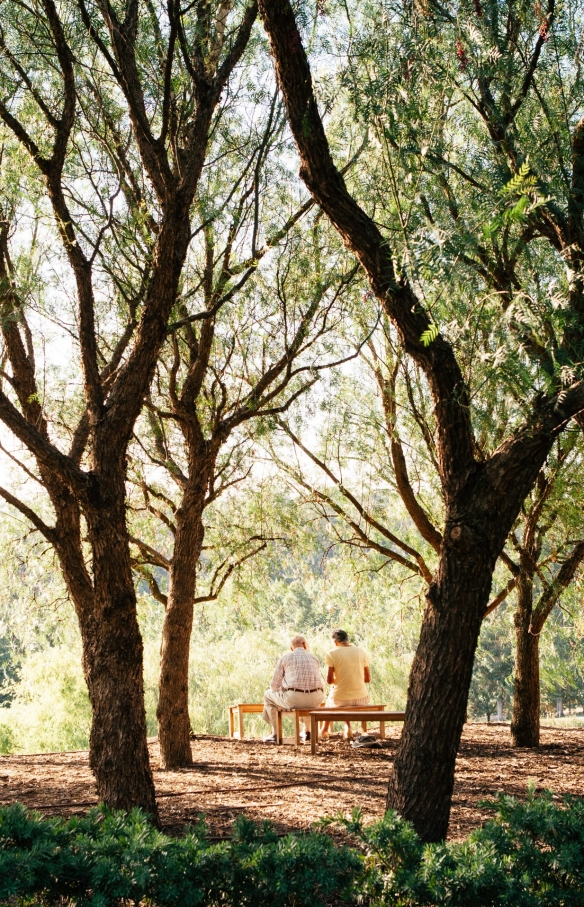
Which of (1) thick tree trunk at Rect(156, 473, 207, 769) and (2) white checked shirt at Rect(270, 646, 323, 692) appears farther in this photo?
(2) white checked shirt at Rect(270, 646, 323, 692)

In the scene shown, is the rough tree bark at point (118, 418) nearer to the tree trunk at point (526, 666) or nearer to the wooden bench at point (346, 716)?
the wooden bench at point (346, 716)

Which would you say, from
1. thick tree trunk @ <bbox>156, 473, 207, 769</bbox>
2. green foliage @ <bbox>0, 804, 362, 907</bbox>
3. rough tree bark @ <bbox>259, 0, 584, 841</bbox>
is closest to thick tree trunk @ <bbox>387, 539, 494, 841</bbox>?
rough tree bark @ <bbox>259, 0, 584, 841</bbox>

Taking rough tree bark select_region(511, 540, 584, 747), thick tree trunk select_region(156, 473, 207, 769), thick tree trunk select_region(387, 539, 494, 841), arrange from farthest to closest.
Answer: rough tree bark select_region(511, 540, 584, 747), thick tree trunk select_region(156, 473, 207, 769), thick tree trunk select_region(387, 539, 494, 841)

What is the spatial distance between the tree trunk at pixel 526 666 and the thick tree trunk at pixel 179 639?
3.51m

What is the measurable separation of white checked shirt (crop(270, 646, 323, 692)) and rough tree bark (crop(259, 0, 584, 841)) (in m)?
5.13

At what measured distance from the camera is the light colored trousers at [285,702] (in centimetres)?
967

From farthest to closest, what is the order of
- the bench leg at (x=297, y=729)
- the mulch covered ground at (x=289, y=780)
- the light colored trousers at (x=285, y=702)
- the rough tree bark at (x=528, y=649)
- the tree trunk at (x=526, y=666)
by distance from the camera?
the light colored trousers at (x=285, y=702) → the bench leg at (x=297, y=729) → the tree trunk at (x=526, y=666) → the rough tree bark at (x=528, y=649) → the mulch covered ground at (x=289, y=780)

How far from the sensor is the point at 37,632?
1145cm

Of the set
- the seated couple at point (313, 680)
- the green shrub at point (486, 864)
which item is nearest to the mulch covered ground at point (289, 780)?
the seated couple at point (313, 680)

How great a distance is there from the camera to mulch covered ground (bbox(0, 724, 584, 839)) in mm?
5711

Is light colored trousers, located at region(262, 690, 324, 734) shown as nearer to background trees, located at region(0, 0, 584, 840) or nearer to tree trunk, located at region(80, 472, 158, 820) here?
background trees, located at region(0, 0, 584, 840)

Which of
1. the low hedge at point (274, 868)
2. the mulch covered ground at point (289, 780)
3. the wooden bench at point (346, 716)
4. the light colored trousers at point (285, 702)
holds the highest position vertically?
the light colored trousers at point (285, 702)

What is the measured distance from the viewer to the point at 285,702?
31.9ft

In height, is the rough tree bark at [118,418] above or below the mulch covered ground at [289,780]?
above
